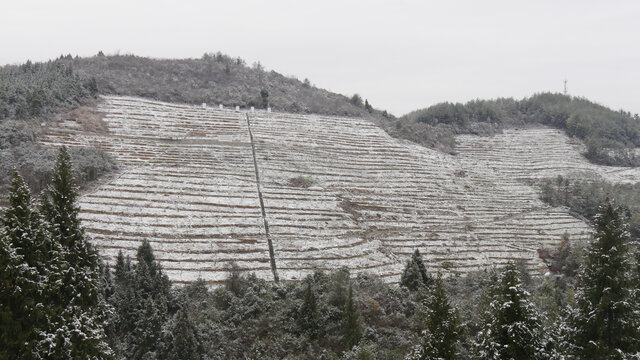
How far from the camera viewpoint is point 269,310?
19703 mm

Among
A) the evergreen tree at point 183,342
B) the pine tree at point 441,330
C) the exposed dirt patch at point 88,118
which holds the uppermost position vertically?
the exposed dirt patch at point 88,118

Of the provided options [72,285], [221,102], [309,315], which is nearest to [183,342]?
[309,315]

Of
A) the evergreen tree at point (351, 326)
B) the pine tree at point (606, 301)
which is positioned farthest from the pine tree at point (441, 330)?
the evergreen tree at point (351, 326)

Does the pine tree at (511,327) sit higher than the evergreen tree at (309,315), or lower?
higher

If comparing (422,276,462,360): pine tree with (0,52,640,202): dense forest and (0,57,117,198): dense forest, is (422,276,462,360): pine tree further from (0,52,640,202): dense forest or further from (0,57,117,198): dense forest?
(0,52,640,202): dense forest

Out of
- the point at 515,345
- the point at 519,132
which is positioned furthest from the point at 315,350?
the point at 519,132

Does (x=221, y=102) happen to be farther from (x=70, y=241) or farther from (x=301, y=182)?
(x=70, y=241)

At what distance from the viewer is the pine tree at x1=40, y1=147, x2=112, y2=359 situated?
10.4 meters

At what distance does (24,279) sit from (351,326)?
36.2ft

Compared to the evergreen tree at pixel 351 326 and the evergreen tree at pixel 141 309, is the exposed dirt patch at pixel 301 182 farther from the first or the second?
the evergreen tree at pixel 351 326

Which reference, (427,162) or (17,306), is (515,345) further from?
(427,162)

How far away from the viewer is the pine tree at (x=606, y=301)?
1245 centimetres

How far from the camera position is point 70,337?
1039 centimetres

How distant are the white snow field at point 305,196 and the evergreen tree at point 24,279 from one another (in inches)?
551
